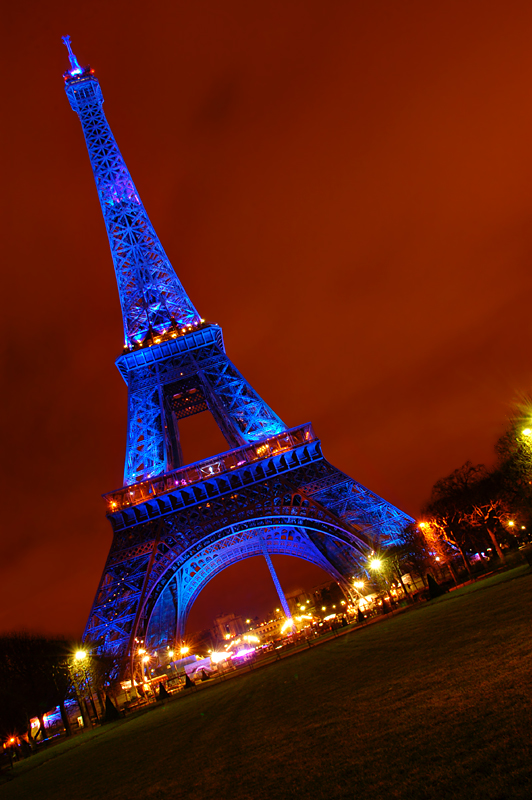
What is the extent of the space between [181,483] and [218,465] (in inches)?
138

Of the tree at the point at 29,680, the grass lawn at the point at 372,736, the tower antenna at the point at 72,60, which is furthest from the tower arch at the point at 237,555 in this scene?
the tower antenna at the point at 72,60

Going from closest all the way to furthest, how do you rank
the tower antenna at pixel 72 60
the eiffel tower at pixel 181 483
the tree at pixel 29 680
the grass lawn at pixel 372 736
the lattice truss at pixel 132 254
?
the grass lawn at pixel 372 736
the tree at pixel 29 680
the eiffel tower at pixel 181 483
the lattice truss at pixel 132 254
the tower antenna at pixel 72 60

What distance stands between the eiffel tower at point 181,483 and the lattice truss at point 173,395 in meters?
0.13

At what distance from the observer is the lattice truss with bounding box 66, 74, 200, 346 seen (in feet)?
178

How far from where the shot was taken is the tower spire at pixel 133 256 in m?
53.8

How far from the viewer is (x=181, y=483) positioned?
39.6 meters

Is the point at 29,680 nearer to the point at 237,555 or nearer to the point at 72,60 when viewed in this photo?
the point at 237,555

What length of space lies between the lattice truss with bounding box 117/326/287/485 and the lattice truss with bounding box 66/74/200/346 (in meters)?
3.57

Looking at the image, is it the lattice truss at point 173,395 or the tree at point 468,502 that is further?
the tree at point 468,502

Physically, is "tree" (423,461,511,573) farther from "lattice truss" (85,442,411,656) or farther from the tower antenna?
the tower antenna

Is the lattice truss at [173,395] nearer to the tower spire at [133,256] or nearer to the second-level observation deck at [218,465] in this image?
the second-level observation deck at [218,465]

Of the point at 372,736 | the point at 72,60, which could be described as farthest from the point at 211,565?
the point at 72,60

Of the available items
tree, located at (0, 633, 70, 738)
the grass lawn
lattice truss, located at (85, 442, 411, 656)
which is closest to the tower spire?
lattice truss, located at (85, 442, 411, 656)

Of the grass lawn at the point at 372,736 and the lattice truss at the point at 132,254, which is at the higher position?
the lattice truss at the point at 132,254
